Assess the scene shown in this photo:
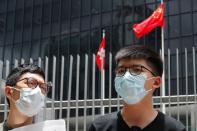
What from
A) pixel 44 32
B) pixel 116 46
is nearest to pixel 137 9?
pixel 116 46

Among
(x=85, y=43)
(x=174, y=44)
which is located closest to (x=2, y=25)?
(x=85, y=43)

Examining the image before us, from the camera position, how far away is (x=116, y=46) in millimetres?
24938

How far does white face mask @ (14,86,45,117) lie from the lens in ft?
11.0

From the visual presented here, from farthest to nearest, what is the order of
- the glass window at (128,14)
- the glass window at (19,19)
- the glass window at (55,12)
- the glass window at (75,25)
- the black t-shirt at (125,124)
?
1. the glass window at (19,19)
2. the glass window at (55,12)
3. the glass window at (75,25)
4. the glass window at (128,14)
5. the black t-shirt at (125,124)

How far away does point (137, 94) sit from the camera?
2879 millimetres

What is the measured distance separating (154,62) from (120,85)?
0.25 metres

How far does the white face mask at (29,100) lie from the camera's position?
3344mm

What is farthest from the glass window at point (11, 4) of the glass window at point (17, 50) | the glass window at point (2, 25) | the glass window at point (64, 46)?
the glass window at point (64, 46)

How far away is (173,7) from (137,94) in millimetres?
22498

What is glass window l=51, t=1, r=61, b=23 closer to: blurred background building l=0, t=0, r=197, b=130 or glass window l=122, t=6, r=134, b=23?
blurred background building l=0, t=0, r=197, b=130

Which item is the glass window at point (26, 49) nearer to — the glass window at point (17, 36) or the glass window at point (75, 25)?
the glass window at point (17, 36)

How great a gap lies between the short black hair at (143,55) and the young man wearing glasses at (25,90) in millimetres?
720

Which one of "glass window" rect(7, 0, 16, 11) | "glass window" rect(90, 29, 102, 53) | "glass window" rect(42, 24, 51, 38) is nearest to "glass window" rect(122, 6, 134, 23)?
"glass window" rect(90, 29, 102, 53)

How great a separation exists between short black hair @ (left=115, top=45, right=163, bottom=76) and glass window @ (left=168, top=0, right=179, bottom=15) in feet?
72.9
